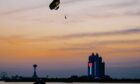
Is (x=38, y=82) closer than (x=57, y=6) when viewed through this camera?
No
